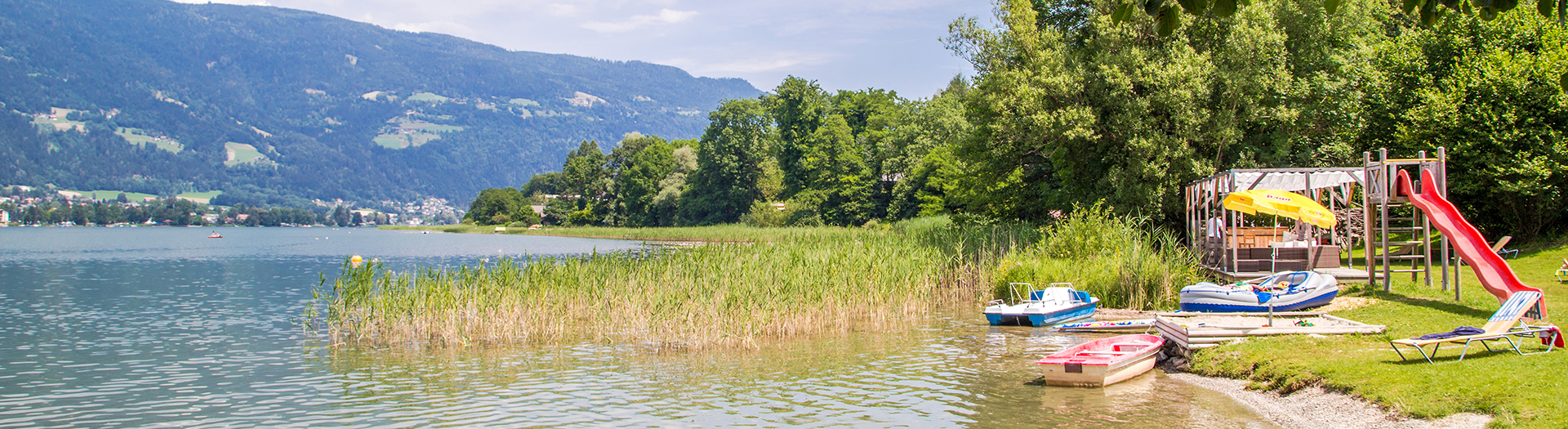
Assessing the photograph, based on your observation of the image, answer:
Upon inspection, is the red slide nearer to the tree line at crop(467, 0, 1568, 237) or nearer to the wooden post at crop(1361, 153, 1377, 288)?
the wooden post at crop(1361, 153, 1377, 288)

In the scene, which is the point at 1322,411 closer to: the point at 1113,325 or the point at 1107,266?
the point at 1113,325

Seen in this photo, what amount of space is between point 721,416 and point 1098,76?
20.4 metres

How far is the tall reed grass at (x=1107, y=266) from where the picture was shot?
21.5 meters

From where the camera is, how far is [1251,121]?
27.9m

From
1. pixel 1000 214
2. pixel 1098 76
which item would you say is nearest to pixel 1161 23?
pixel 1098 76

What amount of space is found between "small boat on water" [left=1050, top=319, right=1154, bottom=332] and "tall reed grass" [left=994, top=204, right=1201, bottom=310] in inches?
133

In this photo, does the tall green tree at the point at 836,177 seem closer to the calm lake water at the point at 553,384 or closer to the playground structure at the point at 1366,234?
the playground structure at the point at 1366,234

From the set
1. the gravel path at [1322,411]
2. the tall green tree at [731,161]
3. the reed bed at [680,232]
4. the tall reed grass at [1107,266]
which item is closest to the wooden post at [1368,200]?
the tall reed grass at [1107,266]

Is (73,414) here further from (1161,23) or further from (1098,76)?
(1098,76)

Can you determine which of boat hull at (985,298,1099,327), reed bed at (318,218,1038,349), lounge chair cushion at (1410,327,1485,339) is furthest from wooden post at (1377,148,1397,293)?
reed bed at (318,218,1038,349)

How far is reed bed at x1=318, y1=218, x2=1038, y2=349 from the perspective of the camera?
16.8 meters

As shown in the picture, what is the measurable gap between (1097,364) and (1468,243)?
7.68m

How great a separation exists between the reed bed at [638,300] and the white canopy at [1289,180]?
754 cm

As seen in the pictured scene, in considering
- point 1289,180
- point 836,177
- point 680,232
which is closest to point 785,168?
point 836,177
